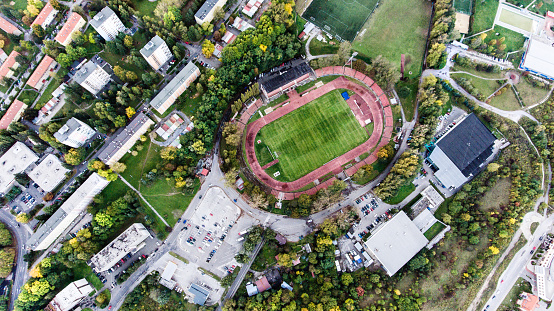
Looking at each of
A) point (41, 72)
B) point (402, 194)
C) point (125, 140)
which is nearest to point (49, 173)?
point (125, 140)

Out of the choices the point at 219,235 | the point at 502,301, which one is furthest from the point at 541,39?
the point at 219,235

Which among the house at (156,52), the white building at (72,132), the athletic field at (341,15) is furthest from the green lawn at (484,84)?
the white building at (72,132)

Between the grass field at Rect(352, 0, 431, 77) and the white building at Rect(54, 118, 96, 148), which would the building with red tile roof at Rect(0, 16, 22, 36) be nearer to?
the white building at Rect(54, 118, 96, 148)

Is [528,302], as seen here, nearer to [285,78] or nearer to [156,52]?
[285,78]

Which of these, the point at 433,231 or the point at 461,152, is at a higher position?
the point at 461,152

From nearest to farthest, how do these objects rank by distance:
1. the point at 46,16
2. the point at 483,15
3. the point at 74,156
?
the point at 74,156 → the point at 46,16 → the point at 483,15

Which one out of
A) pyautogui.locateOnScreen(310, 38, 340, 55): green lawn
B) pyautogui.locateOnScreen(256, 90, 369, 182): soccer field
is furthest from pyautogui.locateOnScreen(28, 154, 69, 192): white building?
pyautogui.locateOnScreen(310, 38, 340, 55): green lawn

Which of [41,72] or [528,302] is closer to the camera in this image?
[528,302]
